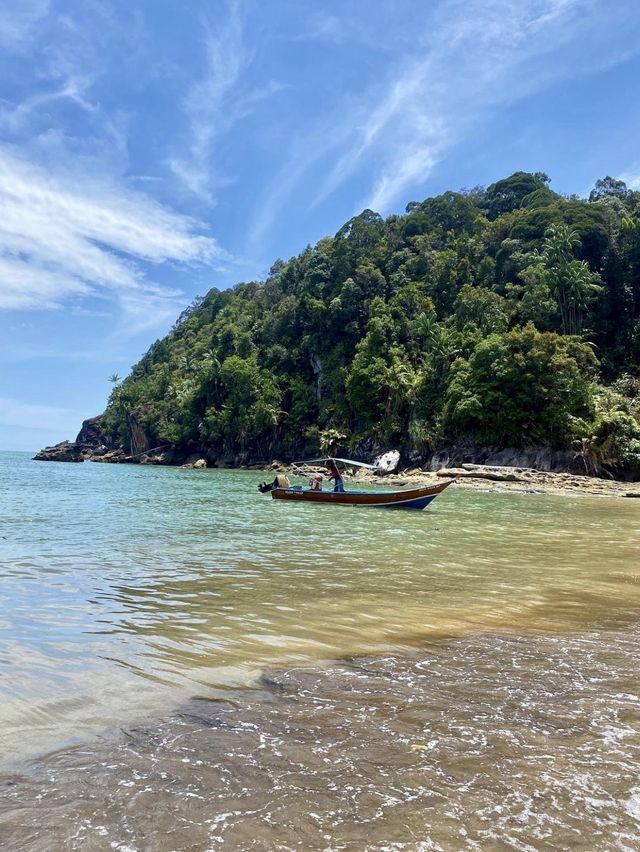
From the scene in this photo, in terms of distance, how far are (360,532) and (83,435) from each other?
355 ft

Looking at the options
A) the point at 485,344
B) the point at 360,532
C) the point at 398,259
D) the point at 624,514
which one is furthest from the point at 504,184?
the point at 360,532

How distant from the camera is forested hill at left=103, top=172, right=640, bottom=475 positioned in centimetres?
4094

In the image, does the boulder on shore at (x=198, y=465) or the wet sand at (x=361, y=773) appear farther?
the boulder on shore at (x=198, y=465)

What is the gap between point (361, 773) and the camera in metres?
2.97

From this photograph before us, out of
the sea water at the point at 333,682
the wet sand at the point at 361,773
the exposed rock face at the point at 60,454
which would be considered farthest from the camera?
the exposed rock face at the point at 60,454

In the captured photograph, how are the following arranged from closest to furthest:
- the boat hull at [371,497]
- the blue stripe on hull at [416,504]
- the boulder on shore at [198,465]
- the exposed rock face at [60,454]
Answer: the boat hull at [371,497]
the blue stripe on hull at [416,504]
the boulder on shore at [198,465]
the exposed rock face at [60,454]

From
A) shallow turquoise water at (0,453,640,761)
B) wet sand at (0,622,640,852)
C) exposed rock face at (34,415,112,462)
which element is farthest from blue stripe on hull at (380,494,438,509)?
exposed rock face at (34,415,112,462)

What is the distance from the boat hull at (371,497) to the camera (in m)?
20.2

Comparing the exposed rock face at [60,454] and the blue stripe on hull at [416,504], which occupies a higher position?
the exposed rock face at [60,454]

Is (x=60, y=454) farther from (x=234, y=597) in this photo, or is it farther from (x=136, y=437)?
(x=234, y=597)

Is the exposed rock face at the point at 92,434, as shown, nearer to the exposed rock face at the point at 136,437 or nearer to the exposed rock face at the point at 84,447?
the exposed rock face at the point at 84,447

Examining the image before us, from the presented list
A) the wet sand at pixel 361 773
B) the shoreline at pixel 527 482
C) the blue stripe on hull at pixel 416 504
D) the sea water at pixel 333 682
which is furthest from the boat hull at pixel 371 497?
the wet sand at pixel 361 773

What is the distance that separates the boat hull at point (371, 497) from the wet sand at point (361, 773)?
15.8m

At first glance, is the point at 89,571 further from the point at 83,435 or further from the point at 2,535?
the point at 83,435
